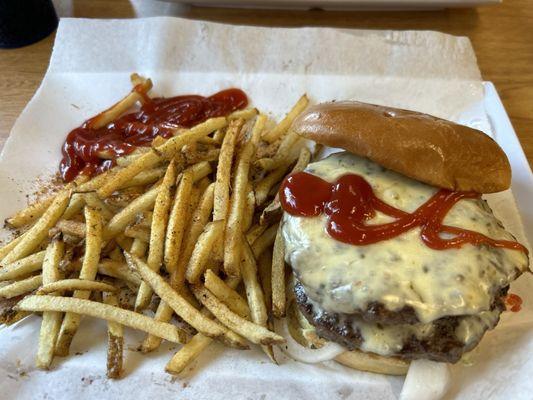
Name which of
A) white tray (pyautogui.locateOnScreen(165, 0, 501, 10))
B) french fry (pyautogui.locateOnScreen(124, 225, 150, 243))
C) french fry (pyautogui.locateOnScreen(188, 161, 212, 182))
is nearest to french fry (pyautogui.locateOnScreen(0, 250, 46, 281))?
french fry (pyautogui.locateOnScreen(124, 225, 150, 243))

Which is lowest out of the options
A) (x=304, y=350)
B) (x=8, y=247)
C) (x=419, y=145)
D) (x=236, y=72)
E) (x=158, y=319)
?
(x=304, y=350)

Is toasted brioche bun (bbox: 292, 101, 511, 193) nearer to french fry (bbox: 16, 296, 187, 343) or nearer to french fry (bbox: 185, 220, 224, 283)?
french fry (bbox: 185, 220, 224, 283)

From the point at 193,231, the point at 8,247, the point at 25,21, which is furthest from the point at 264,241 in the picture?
the point at 25,21

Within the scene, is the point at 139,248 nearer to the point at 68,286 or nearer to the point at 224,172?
the point at 68,286

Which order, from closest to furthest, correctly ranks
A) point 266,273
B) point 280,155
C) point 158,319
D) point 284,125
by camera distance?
point 158,319, point 266,273, point 280,155, point 284,125

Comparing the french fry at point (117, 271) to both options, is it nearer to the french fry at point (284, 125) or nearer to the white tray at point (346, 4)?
the french fry at point (284, 125)

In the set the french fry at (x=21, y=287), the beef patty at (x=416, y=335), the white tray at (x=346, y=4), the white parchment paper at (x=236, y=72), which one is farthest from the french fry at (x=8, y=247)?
the white tray at (x=346, y=4)
